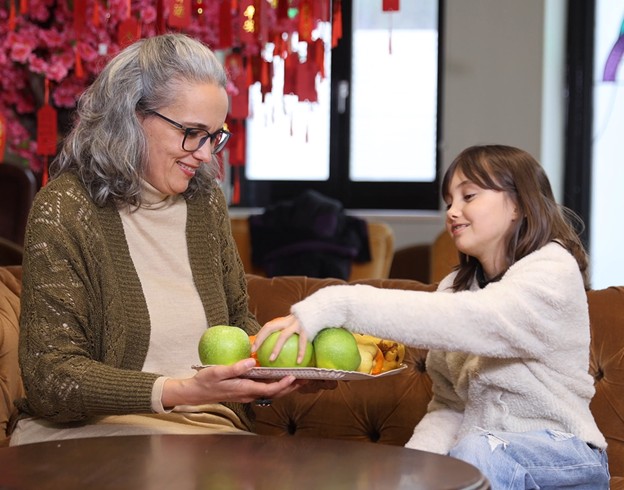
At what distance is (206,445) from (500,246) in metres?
0.74

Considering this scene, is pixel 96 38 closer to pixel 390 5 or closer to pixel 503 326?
pixel 390 5

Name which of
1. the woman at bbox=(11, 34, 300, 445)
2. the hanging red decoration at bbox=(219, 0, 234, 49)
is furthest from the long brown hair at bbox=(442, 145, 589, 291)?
the hanging red decoration at bbox=(219, 0, 234, 49)

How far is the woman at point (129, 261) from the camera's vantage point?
6.61 ft

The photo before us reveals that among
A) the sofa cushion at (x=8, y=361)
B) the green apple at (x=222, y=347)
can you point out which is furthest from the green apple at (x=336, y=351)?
the sofa cushion at (x=8, y=361)

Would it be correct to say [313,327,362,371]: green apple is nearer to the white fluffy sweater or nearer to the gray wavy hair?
the white fluffy sweater

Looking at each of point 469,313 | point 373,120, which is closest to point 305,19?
point 469,313

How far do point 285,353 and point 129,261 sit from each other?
1.50 ft

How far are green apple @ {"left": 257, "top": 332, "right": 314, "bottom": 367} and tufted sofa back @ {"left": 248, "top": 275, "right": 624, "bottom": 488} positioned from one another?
776 millimetres

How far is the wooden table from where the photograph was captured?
1533 millimetres

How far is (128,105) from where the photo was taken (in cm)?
221

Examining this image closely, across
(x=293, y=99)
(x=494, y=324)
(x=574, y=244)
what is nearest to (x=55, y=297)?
(x=494, y=324)

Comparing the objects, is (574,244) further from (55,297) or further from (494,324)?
(55,297)

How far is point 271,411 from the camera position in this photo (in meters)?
2.71

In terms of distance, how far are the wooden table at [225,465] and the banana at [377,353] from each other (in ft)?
0.85
